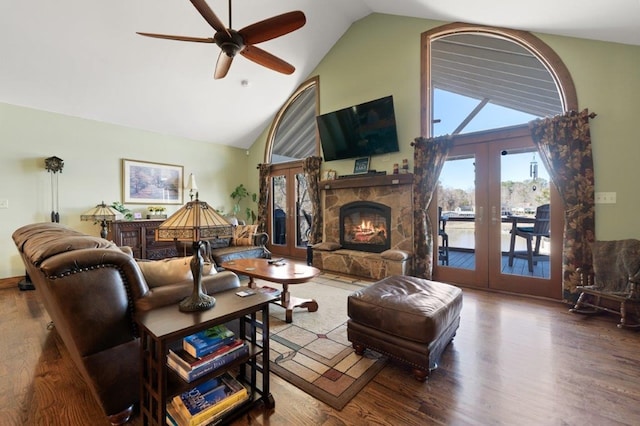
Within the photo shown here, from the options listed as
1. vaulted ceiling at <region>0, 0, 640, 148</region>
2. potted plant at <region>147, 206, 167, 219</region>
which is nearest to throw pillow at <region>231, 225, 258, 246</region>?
potted plant at <region>147, 206, 167, 219</region>

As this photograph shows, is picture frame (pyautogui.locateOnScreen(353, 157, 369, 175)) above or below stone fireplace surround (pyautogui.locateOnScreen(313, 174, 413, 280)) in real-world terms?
above

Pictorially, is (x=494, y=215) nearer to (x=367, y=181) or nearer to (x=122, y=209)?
(x=367, y=181)

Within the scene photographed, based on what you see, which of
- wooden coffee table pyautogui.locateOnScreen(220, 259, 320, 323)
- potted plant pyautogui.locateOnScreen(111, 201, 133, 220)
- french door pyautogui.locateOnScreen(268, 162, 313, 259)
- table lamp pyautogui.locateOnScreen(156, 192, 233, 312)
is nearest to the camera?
table lamp pyautogui.locateOnScreen(156, 192, 233, 312)

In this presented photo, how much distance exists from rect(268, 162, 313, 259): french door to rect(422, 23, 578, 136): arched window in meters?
2.94

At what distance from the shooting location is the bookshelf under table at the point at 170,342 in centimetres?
115

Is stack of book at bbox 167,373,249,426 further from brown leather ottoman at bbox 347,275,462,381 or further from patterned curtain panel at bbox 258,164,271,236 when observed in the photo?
patterned curtain panel at bbox 258,164,271,236

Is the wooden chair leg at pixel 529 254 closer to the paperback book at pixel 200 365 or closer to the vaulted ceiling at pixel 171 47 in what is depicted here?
the vaulted ceiling at pixel 171 47

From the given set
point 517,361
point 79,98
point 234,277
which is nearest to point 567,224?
point 517,361

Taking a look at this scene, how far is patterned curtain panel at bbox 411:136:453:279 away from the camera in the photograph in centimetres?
392

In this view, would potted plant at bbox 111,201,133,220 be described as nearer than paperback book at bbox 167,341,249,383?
No

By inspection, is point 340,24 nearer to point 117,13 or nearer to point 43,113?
point 117,13

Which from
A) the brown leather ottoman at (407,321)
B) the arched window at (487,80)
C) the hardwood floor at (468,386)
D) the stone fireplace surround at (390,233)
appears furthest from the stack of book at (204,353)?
the arched window at (487,80)

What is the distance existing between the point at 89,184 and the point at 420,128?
5812mm

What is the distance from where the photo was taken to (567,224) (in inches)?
120
